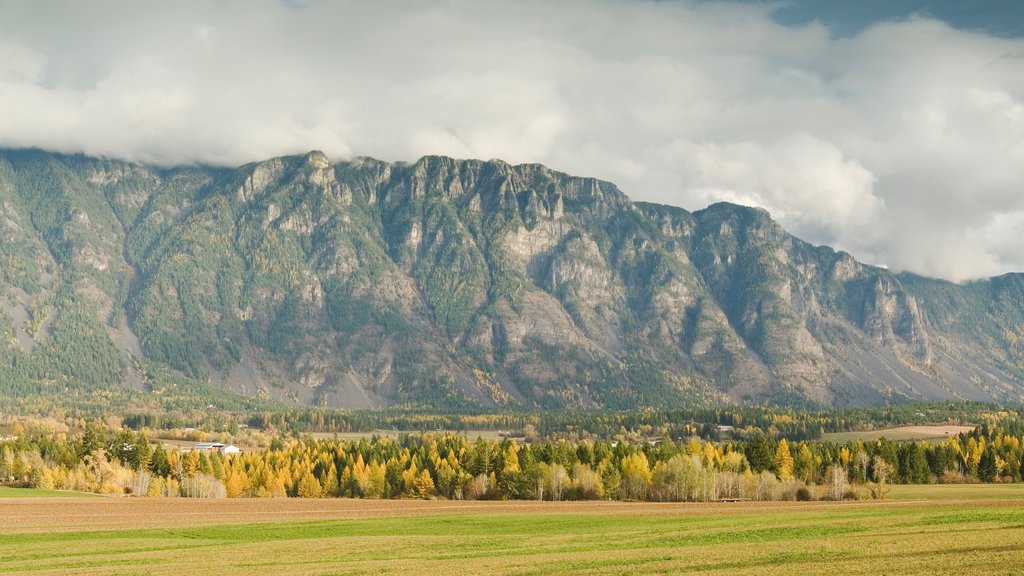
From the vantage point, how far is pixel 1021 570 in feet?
176

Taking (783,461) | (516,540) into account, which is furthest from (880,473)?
(516,540)

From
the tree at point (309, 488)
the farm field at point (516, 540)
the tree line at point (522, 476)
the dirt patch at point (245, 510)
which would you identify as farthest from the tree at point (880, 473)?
the tree at point (309, 488)

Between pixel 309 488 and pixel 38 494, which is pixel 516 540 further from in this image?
A: pixel 309 488

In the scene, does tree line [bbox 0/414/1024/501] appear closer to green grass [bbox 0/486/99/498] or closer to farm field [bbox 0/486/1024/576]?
green grass [bbox 0/486/99/498]

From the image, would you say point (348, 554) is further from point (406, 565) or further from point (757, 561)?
point (757, 561)

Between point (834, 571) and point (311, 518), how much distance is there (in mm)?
76471

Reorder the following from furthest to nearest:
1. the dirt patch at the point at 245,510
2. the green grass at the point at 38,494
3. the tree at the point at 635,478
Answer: the tree at the point at 635,478, the green grass at the point at 38,494, the dirt patch at the point at 245,510

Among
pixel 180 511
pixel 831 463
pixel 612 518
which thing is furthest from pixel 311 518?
pixel 831 463

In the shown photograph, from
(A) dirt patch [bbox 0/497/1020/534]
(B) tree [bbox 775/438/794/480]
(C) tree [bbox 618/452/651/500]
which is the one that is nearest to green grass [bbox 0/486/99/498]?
(A) dirt patch [bbox 0/497/1020/534]

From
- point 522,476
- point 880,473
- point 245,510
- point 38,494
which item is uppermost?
point 880,473

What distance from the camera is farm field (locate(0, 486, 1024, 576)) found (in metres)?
64.8

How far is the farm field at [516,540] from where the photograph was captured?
64750mm

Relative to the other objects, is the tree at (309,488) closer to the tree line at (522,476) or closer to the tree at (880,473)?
the tree line at (522,476)

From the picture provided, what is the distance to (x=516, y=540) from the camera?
8888 centimetres
